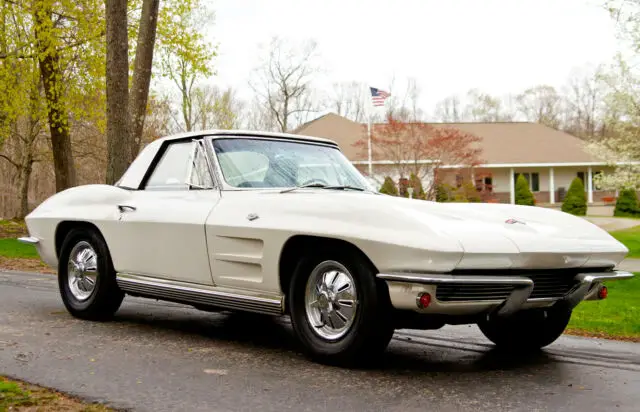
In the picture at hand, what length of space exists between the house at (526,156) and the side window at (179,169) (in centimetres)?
4026

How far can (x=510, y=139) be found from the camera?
2061 inches

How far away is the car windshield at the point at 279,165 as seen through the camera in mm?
6016

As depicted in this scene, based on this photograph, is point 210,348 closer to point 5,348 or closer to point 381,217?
point 5,348

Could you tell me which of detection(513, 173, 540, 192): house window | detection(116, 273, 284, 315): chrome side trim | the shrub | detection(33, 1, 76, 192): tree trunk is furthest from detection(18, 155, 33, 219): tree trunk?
detection(116, 273, 284, 315): chrome side trim

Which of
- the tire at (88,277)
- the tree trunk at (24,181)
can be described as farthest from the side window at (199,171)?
the tree trunk at (24,181)

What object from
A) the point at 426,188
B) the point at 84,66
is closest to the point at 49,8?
the point at 84,66

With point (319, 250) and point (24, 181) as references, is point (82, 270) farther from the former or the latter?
point (24, 181)

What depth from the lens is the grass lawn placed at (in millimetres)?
3982

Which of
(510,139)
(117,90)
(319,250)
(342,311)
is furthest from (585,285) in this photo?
(510,139)

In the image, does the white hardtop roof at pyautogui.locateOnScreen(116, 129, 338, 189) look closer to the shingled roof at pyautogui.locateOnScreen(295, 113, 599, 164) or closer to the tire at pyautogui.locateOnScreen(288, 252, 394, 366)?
the tire at pyautogui.locateOnScreen(288, 252, 394, 366)

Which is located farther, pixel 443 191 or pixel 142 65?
pixel 443 191

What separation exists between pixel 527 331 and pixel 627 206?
40.4 meters

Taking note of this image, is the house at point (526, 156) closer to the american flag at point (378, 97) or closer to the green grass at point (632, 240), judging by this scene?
the american flag at point (378, 97)

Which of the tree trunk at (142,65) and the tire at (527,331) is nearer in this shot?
the tire at (527,331)
